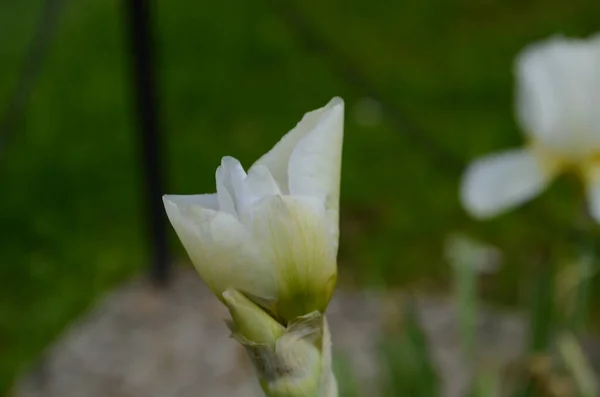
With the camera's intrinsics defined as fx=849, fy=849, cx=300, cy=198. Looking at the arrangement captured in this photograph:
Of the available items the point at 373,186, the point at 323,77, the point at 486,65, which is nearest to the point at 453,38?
the point at 486,65

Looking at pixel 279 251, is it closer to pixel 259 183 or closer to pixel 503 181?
pixel 259 183

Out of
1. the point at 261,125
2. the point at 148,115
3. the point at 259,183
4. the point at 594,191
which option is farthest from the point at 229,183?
the point at 261,125

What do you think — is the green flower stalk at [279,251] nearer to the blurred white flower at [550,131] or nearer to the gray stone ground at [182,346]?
the blurred white flower at [550,131]

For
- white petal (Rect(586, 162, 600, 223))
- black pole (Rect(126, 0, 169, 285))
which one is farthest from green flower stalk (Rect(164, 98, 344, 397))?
black pole (Rect(126, 0, 169, 285))

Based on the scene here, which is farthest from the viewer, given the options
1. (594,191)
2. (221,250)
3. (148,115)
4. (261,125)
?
(261,125)

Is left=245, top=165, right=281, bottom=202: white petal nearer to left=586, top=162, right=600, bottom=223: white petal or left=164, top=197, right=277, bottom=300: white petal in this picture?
left=164, top=197, right=277, bottom=300: white petal

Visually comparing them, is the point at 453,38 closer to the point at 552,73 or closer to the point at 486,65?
the point at 486,65
